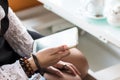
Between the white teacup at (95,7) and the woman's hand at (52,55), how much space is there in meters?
0.34

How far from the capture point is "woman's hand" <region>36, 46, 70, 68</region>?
3.16 ft

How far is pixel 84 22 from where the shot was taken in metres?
1.26

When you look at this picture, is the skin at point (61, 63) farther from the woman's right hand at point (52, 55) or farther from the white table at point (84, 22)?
the white table at point (84, 22)

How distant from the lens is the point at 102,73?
3.81ft

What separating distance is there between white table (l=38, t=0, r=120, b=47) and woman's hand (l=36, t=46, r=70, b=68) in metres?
0.26

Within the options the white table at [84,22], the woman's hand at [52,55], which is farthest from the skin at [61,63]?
the white table at [84,22]

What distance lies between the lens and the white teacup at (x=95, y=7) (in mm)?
1233

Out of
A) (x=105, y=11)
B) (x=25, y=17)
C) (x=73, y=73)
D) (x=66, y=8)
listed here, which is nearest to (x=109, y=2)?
(x=105, y=11)

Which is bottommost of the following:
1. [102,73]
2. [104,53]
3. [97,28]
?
[104,53]

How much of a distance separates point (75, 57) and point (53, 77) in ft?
0.64

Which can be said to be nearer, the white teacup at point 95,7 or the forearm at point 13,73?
the forearm at point 13,73

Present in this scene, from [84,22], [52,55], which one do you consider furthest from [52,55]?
[84,22]

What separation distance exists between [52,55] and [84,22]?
0.35m

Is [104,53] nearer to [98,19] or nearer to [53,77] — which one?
[98,19]
